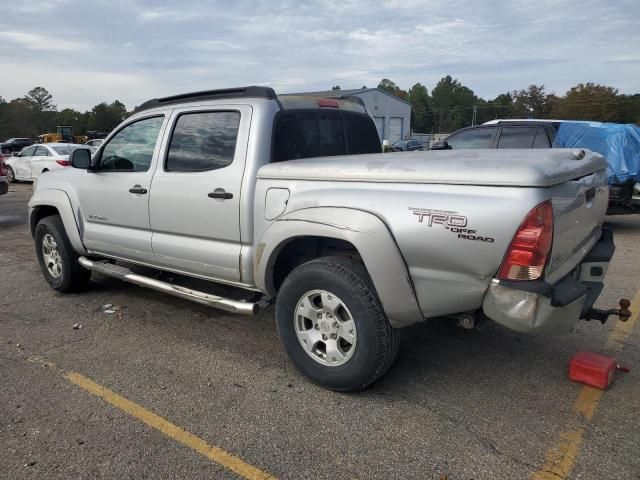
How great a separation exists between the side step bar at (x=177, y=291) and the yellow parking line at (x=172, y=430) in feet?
2.99

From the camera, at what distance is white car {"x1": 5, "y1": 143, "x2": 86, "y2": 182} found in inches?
663

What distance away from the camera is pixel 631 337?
4.28 meters

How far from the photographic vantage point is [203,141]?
4090 millimetres

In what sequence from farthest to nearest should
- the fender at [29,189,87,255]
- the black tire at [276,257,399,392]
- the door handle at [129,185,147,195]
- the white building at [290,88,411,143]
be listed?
the white building at [290,88,411,143], the fender at [29,189,87,255], the door handle at [129,185,147,195], the black tire at [276,257,399,392]


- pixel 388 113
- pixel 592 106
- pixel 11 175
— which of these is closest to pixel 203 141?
pixel 11 175

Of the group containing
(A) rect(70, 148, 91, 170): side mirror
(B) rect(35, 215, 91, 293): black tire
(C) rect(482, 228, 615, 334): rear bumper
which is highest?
(A) rect(70, 148, 91, 170): side mirror

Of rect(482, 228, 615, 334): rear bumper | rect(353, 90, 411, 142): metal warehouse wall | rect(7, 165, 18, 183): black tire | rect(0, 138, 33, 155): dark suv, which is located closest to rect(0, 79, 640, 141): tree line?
rect(353, 90, 411, 142): metal warehouse wall

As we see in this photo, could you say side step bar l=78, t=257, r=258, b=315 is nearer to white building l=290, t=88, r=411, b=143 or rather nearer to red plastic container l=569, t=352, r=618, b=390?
red plastic container l=569, t=352, r=618, b=390

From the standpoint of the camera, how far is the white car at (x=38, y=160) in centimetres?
1683

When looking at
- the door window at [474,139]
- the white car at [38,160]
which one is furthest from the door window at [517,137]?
the white car at [38,160]

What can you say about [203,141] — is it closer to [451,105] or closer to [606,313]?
[606,313]

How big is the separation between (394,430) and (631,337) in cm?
249

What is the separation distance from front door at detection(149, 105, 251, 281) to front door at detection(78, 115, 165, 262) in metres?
0.18

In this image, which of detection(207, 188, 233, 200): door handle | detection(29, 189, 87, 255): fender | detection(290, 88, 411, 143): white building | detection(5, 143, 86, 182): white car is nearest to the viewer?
detection(207, 188, 233, 200): door handle
